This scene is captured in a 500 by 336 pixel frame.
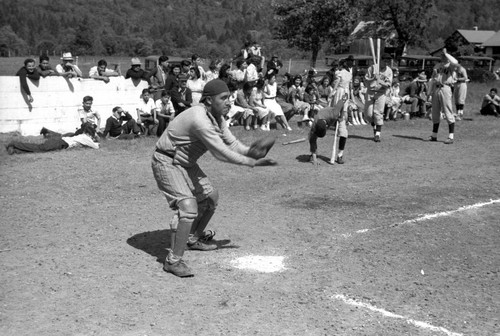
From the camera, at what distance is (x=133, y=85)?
1816cm

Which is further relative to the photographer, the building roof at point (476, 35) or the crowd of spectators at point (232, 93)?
the building roof at point (476, 35)

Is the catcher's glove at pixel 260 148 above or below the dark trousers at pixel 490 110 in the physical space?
above

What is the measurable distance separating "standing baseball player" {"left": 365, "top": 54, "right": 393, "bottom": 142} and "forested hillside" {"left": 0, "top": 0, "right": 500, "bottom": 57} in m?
45.1

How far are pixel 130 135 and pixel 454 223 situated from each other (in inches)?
361

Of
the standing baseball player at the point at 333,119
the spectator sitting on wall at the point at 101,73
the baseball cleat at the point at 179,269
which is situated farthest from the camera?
the spectator sitting on wall at the point at 101,73

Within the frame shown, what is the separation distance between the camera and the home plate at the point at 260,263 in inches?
277

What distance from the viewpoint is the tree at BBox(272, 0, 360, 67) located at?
4581cm

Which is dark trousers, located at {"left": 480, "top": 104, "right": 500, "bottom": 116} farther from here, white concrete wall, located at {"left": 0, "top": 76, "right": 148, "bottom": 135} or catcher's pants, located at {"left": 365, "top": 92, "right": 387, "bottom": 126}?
white concrete wall, located at {"left": 0, "top": 76, "right": 148, "bottom": 135}

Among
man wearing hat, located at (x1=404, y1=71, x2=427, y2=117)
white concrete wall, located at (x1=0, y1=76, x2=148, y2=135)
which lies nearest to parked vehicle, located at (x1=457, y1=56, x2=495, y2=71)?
man wearing hat, located at (x1=404, y1=71, x2=427, y2=117)

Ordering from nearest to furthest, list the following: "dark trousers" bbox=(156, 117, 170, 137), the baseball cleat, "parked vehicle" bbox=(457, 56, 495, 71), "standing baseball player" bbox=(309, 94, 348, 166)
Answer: the baseball cleat < "standing baseball player" bbox=(309, 94, 348, 166) < "dark trousers" bbox=(156, 117, 170, 137) < "parked vehicle" bbox=(457, 56, 495, 71)

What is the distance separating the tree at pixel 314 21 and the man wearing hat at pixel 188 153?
39.9m

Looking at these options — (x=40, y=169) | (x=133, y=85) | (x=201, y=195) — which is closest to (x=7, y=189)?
(x=40, y=169)

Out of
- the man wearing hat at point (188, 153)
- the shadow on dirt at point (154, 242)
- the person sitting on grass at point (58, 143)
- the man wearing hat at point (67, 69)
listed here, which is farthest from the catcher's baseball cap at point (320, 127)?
the man wearing hat at point (67, 69)

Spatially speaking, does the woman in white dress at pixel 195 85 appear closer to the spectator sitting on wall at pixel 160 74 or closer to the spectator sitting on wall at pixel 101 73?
the spectator sitting on wall at pixel 160 74
